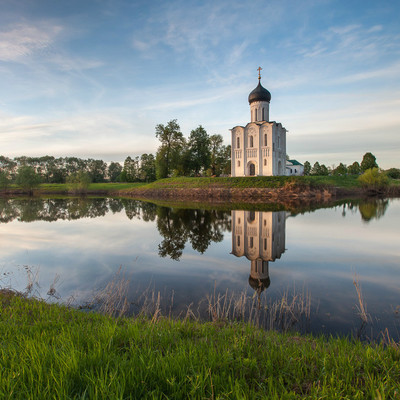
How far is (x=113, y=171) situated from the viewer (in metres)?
117

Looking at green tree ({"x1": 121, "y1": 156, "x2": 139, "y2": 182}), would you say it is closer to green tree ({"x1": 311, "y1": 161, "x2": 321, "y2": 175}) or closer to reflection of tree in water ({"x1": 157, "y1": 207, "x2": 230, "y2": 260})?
green tree ({"x1": 311, "y1": 161, "x2": 321, "y2": 175})

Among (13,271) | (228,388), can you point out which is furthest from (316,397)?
(13,271)

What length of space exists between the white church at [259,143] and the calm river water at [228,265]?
37.0 meters

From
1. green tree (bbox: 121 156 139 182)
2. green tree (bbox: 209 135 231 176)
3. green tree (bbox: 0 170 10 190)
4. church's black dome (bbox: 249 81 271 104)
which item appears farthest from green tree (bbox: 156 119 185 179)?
green tree (bbox: 0 170 10 190)

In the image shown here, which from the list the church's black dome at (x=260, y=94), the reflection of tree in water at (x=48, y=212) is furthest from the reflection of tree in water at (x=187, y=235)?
the church's black dome at (x=260, y=94)

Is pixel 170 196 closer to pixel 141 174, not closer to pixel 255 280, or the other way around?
pixel 141 174

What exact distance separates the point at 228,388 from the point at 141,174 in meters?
86.9

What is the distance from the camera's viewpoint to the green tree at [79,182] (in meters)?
63.0

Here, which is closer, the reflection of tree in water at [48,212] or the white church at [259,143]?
the reflection of tree in water at [48,212]

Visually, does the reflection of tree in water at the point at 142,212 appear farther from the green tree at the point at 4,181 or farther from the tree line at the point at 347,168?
the tree line at the point at 347,168

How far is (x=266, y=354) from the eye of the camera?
3.14 meters

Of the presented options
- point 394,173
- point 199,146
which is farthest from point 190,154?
point 394,173

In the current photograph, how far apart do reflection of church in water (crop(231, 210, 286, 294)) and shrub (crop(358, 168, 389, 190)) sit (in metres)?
37.8

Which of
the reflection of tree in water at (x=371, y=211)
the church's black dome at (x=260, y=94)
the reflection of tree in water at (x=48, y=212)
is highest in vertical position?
the church's black dome at (x=260, y=94)
